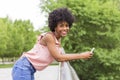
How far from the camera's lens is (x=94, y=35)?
1421cm

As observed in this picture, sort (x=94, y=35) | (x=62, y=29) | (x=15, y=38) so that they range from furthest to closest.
→ (x=15, y=38)
(x=94, y=35)
(x=62, y=29)

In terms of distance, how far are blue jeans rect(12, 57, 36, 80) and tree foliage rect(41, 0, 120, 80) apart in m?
9.60

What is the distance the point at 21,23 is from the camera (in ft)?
191

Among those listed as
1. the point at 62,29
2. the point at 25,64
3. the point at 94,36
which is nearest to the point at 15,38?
the point at 94,36

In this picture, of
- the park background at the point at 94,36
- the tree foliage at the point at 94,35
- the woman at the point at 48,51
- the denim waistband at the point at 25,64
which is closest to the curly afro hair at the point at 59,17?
the woman at the point at 48,51

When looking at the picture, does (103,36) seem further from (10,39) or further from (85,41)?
(10,39)

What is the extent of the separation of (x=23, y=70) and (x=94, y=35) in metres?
10.6

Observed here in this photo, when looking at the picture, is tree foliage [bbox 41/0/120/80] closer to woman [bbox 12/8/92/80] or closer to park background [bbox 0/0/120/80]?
park background [bbox 0/0/120/80]

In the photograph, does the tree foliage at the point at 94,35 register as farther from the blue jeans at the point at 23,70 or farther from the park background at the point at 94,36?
the blue jeans at the point at 23,70

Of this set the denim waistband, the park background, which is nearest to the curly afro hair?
the denim waistband

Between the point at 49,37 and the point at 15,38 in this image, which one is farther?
the point at 15,38

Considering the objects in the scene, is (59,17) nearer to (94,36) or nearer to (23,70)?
(23,70)

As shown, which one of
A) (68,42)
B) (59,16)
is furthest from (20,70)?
(68,42)

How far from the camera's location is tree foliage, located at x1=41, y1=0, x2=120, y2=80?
13.6m
